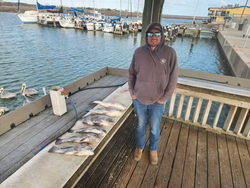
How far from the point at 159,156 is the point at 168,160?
0.56 feet

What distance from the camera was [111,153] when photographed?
110 inches

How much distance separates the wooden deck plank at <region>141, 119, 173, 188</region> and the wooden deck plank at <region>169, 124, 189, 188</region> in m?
0.26

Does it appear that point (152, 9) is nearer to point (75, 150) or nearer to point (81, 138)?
point (81, 138)

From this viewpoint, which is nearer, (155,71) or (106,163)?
(155,71)

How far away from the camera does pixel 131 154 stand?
279 cm

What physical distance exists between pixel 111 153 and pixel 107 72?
4459 mm

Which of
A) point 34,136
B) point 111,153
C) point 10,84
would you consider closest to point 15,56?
point 10,84

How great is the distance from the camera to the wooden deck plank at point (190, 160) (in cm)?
231

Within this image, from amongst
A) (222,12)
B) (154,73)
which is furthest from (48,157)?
(222,12)

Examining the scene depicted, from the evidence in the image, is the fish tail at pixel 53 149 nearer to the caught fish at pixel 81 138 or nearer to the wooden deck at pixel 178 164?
the caught fish at pixel 81 138

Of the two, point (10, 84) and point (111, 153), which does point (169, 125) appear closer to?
point (111, 153)

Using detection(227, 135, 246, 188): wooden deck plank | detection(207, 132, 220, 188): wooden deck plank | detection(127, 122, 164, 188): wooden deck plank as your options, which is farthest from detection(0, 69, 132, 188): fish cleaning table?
detection(227, 135, 246, 188): wooden deck plank

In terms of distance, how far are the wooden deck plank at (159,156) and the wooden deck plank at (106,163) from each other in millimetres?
658

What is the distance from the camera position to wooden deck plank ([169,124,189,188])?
231 cm
